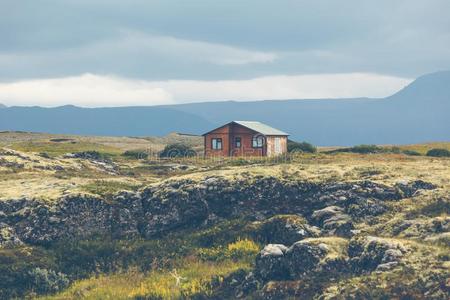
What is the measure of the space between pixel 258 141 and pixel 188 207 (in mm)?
46528

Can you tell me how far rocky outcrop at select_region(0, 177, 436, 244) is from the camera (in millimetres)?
44625

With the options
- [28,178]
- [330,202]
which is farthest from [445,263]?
[28,178]

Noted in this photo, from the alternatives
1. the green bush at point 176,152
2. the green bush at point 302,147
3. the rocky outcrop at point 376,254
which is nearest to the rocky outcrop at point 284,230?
the rocky outcrop at point 376,254

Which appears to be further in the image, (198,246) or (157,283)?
(198,246)

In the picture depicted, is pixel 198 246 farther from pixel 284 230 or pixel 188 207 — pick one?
pixel 284 230

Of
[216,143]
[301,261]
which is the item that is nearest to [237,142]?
[216,143]

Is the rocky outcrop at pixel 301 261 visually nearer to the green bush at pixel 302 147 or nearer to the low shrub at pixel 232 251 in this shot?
the low shrub at pixel 232 251

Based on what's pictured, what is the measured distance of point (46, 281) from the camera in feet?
128

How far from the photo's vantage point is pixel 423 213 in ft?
134

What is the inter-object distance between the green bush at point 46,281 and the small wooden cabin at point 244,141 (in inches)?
2155

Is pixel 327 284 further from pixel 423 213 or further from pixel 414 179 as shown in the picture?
pixel 414 179

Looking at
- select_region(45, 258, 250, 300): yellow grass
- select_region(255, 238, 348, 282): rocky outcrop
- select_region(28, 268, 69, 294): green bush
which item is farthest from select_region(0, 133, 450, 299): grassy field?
select_region(28, 268, 69, 294): green bush

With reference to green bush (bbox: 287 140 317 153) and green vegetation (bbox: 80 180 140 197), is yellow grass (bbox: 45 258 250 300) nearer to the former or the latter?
green vegetation (bbox: 80 180 140 197)

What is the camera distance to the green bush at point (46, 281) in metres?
38.9
